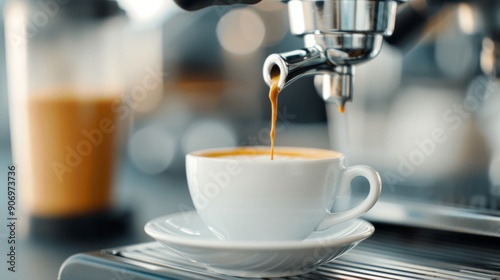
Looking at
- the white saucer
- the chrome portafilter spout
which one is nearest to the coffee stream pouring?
the chrome portafilter spout

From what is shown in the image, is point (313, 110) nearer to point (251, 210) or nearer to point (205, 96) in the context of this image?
point (205, 96)

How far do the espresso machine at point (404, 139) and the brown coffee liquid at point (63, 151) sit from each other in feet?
0.70

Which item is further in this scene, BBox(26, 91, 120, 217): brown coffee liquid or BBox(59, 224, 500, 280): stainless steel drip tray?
BBox(26, 91, 120, 217): brown coffee liquid

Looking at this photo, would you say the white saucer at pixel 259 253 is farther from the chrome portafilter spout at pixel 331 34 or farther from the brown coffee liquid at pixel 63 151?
the brown coffee liquid at pixel 63 151

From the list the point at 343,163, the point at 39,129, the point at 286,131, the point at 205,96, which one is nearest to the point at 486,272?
the point at 343,163

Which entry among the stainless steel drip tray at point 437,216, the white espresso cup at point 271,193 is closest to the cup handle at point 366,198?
the white espresso cup at point 271,193

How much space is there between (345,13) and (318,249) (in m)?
0.15

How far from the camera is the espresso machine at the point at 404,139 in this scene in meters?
0.46

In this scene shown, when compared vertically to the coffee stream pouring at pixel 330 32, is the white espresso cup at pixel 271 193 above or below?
below

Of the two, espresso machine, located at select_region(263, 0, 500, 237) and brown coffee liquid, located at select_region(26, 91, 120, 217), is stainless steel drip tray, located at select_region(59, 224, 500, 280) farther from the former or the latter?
brown coffee liquid, located at select_region(26, 91, 120, 217)

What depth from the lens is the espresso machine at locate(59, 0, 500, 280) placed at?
0.46 meters

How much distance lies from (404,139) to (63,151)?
327 mm

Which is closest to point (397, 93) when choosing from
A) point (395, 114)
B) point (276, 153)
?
point (395, 114)

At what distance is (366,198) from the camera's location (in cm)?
47
